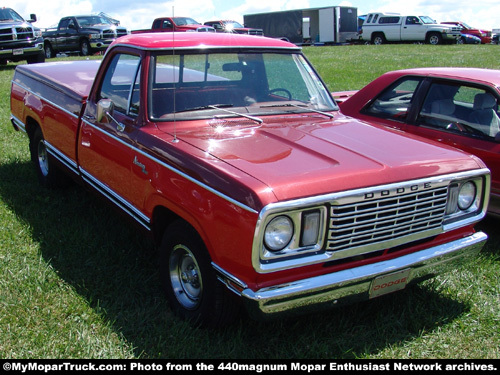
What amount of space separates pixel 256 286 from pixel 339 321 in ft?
3.21

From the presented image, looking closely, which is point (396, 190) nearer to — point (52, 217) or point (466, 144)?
point (466, 144)

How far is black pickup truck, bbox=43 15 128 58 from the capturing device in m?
21.1

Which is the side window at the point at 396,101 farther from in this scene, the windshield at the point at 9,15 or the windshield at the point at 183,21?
the windshield at the point at 183,21

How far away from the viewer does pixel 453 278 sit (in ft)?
13.3

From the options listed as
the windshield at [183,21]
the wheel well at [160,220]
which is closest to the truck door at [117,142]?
the wheel well at [160,220]

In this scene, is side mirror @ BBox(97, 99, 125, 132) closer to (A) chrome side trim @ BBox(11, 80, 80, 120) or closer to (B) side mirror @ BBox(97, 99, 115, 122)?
(B) side mirror @ BBox(97, 99, 115, 122)

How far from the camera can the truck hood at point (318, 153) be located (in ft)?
9.21

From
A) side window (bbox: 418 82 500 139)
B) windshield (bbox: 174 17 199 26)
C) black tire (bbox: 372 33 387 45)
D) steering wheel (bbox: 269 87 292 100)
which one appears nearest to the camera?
steering wheel (bbox: 269 87 292 100)

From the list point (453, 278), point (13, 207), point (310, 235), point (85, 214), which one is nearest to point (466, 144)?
point (453, 278)

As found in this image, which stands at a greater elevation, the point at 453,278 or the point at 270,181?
the point at 270,181

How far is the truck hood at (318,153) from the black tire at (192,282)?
21.4 inches

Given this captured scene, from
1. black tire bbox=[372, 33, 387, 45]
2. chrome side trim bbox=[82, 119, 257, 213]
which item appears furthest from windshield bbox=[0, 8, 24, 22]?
black tire bbox=[372, 33, 387, 45]

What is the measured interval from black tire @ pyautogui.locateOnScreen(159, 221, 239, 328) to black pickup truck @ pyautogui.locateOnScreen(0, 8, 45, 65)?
1558 cm

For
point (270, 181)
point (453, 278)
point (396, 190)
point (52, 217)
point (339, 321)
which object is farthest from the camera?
point (52, 217)
